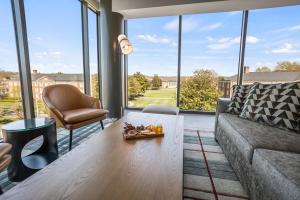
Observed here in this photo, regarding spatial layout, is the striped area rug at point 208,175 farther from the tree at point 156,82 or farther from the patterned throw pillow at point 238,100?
the tree at point 156,82

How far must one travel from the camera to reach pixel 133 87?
180 inches

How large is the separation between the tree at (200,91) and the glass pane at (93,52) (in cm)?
208

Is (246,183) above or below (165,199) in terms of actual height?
below

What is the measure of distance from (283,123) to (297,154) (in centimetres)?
51

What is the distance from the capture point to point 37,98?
2541mm

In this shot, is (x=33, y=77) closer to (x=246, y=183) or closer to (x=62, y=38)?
(x=62, y=38)

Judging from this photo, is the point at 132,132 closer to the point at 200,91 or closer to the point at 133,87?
the point at 200,91

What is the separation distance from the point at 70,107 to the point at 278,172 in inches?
100

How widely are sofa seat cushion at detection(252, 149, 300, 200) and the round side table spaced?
5.85 ft

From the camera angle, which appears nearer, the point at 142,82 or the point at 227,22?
the point at 227,22

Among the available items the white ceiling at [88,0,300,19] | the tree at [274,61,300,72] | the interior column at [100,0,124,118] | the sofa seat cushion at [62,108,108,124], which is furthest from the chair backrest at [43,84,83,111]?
the tree at [274,61,300,72]

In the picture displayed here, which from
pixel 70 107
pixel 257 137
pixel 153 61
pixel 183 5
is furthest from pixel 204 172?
pixel 153 61

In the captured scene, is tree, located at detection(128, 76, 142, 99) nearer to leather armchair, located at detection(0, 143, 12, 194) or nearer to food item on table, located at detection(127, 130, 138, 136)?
food item on table, located at detection(127, 130, 138, 136)

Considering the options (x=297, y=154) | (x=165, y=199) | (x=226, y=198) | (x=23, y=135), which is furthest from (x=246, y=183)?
(x=23, y=135)
